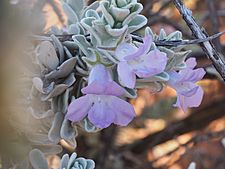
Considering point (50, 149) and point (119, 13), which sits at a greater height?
point (119, 13)

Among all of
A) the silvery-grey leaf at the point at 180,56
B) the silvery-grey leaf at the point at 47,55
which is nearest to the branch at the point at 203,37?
the silvery-grey leaf at the point at 180,56

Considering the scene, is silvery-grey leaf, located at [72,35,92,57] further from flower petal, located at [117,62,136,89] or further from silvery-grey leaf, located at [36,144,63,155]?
silvery-grey leaf, located at [36,144,63,155]

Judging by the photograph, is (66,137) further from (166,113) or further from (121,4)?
(166,113)

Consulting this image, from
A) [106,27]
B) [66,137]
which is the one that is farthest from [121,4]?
[66,137]

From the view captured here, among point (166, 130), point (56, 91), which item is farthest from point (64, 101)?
point (166, 130)

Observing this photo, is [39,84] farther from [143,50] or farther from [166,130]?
[166,130]

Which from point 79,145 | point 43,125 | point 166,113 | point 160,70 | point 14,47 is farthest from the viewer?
point 166,113
